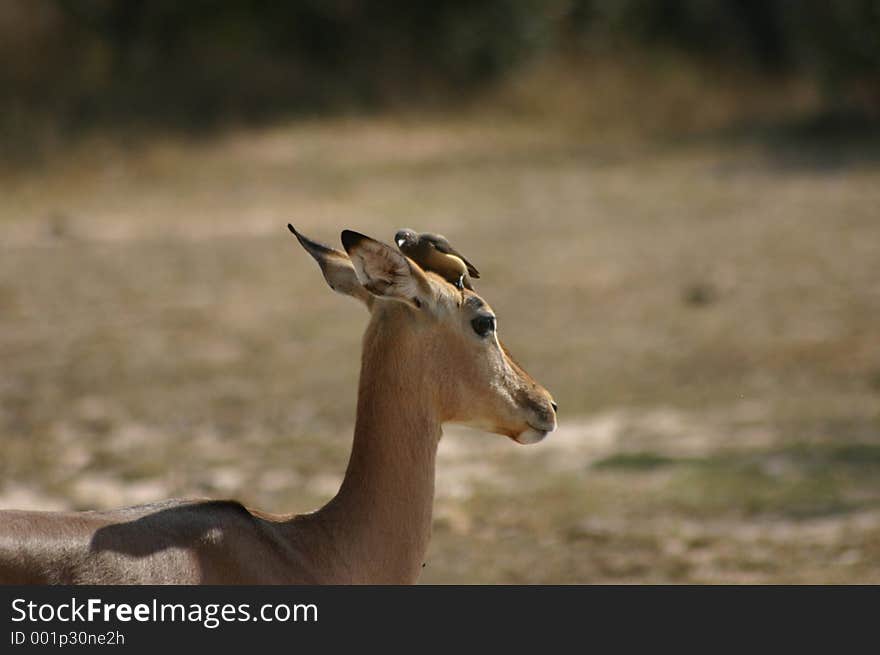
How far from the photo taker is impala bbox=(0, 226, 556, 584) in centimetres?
488

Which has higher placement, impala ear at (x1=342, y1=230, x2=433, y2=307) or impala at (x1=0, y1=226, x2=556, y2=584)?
impala ear at (x1=342, y1=230, x2=433, y2=307)

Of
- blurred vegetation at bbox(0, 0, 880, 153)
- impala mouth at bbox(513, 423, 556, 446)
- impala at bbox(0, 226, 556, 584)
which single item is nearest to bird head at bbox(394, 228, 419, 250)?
impala at bbox(0, 226, 556, 584)

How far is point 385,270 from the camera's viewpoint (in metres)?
5.00

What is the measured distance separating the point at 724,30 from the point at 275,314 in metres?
18.2

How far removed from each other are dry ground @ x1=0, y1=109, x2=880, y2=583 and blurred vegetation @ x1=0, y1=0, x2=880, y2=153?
5.35 feet

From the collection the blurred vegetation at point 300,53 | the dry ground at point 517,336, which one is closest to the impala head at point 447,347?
the dry ground at point 517,336

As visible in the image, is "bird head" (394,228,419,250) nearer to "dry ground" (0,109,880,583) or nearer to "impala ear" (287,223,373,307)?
"impala ear" (287,223,373,307)

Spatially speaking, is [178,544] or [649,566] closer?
[178,544]

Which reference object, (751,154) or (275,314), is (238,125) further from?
(275,314)

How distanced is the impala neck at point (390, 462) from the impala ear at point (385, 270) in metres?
0.16

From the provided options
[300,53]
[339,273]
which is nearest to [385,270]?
[339,273]

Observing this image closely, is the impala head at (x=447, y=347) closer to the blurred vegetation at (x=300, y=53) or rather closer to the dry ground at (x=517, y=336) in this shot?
the dry ground at (x=517, y=336)

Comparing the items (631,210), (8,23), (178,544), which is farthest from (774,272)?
(8,23)

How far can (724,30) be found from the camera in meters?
30.8
